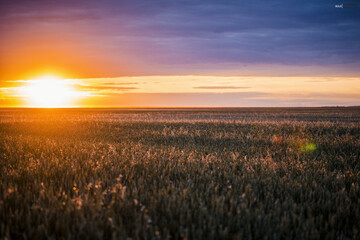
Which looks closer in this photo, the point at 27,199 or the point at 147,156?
the point at 27,199

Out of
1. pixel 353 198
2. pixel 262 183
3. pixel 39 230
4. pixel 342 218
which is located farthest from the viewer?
pixel 262 183

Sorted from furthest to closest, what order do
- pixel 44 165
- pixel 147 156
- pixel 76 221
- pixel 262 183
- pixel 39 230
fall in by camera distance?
pixel 147 156, pixel 44 165, pixel 262 183, pixel 76 221, pixel 39 230

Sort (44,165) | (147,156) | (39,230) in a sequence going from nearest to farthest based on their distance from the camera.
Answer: (39,230) → (44,165) → (147,156)

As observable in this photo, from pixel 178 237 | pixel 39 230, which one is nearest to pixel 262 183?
pixel 178 237

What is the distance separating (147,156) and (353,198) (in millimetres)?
3901

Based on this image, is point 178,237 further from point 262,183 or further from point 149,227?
Result: point 262,183

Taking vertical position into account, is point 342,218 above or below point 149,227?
below

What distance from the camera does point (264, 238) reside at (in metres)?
2.21

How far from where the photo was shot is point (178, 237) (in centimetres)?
227

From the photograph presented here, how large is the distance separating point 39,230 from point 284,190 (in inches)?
133

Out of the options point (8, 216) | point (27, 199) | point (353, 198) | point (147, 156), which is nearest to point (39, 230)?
point (8, 216)

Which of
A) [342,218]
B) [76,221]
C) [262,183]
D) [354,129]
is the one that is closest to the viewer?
[76,221]

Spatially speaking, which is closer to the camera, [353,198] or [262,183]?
[353,198]

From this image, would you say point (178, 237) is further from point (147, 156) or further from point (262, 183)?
point (147, 156)
